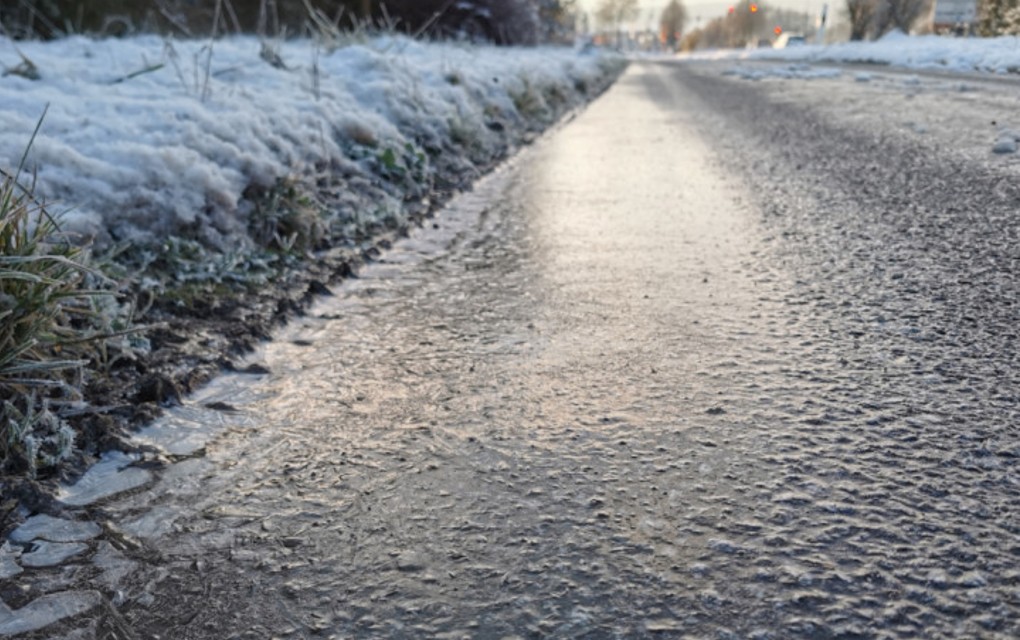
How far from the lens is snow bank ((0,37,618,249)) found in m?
2.71

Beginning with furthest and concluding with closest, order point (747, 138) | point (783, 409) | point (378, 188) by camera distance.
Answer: point (747, 138), point (378, 188), point (783, 409)

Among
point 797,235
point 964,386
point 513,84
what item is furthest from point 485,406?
point 513,84

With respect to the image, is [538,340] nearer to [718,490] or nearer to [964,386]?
[718,490]

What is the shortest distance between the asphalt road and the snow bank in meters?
0.66

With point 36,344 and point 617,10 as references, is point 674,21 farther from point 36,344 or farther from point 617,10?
point 36,344

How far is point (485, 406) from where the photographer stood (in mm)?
1776

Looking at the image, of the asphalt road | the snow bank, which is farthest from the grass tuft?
the snow bank

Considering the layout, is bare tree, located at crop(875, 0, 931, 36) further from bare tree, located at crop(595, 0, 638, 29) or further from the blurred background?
bare tree, located at crop(595, 0, 638, 29)

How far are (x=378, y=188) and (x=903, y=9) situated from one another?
116 ft

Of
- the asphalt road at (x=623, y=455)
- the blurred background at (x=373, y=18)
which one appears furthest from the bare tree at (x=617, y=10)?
the asphalt road at (x=623, y=455)

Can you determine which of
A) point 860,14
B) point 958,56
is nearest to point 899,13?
point 860,14

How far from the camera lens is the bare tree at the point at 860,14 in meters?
34.1

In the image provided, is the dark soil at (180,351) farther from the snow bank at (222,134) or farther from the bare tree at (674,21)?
the bare tree at (674,21)

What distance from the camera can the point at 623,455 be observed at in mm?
1556
